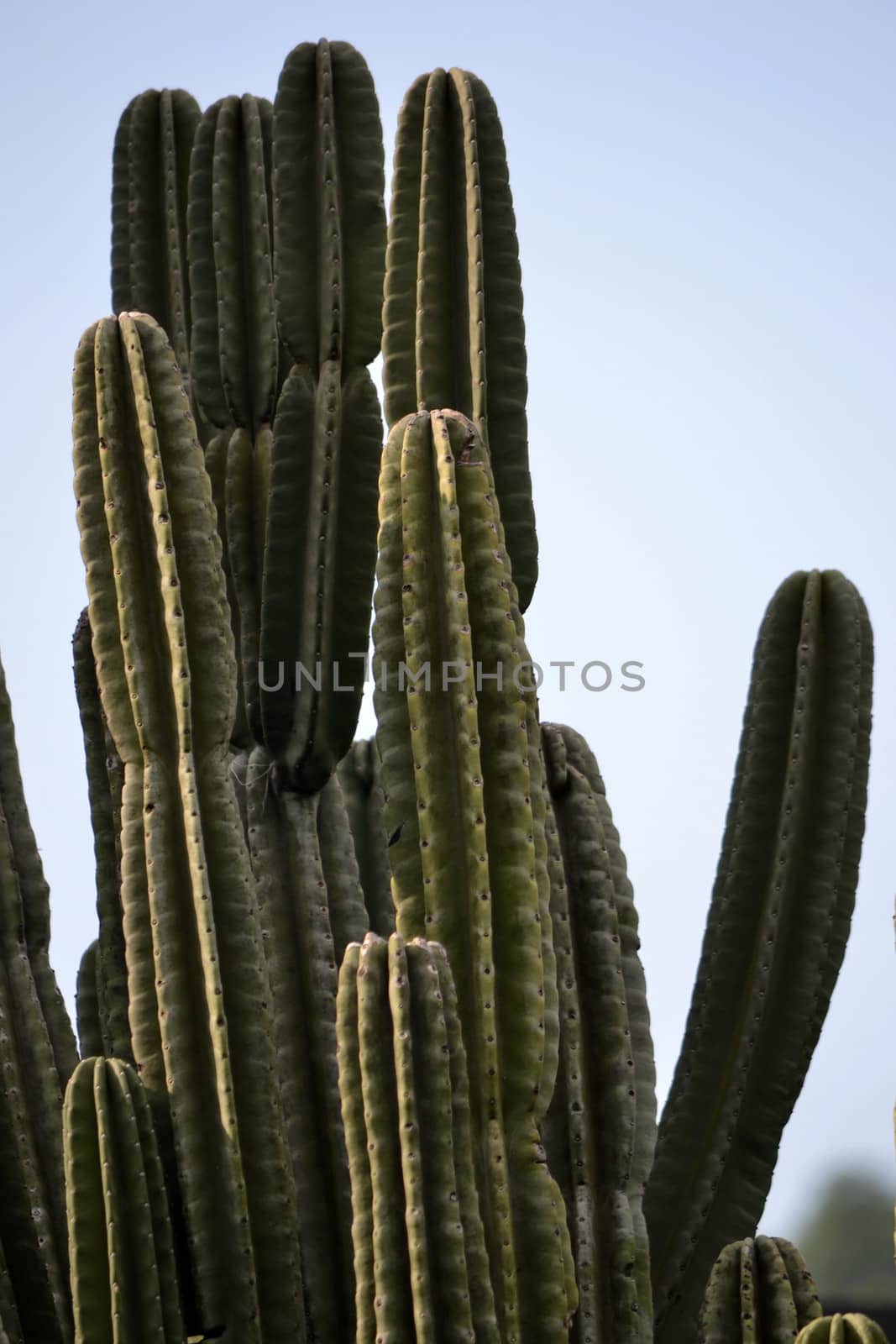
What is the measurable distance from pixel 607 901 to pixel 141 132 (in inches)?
111

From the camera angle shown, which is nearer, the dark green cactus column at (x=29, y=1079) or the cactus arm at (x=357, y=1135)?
the cactus arm at (x=357, y=1135)

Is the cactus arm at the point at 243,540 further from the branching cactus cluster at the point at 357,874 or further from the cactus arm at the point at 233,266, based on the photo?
the cactus arm at the point at 233,266

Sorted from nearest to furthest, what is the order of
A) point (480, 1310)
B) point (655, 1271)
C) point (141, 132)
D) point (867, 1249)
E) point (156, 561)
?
point (480, 1310), point (156, 561), point (655, 1271), point (141, 132), point (867, 1249)

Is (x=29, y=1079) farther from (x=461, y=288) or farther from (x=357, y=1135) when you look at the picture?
(x=461, y=288)

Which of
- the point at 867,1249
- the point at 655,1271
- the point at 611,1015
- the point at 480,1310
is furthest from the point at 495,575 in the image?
the point at 867,1249

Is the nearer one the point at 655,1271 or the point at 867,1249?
the point at 655,1271

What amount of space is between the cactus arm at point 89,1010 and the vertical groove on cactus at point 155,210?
67.5 inches

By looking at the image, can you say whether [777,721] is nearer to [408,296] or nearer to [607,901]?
[607,901]

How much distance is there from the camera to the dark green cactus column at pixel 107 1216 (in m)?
3.67

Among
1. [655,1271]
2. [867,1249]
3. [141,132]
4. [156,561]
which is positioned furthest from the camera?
[867,1249]

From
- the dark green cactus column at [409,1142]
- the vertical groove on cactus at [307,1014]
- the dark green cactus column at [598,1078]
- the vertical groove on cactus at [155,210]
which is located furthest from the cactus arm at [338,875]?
the vertical groove on cactus at [155,210]

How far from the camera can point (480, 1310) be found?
3.57m

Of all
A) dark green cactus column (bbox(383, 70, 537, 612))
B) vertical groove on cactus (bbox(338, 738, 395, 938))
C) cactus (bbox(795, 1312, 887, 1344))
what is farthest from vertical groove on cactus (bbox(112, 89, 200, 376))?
cactus (bbox(795, 1312, 887, 1344))

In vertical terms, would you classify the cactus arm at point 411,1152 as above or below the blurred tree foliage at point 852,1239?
above
